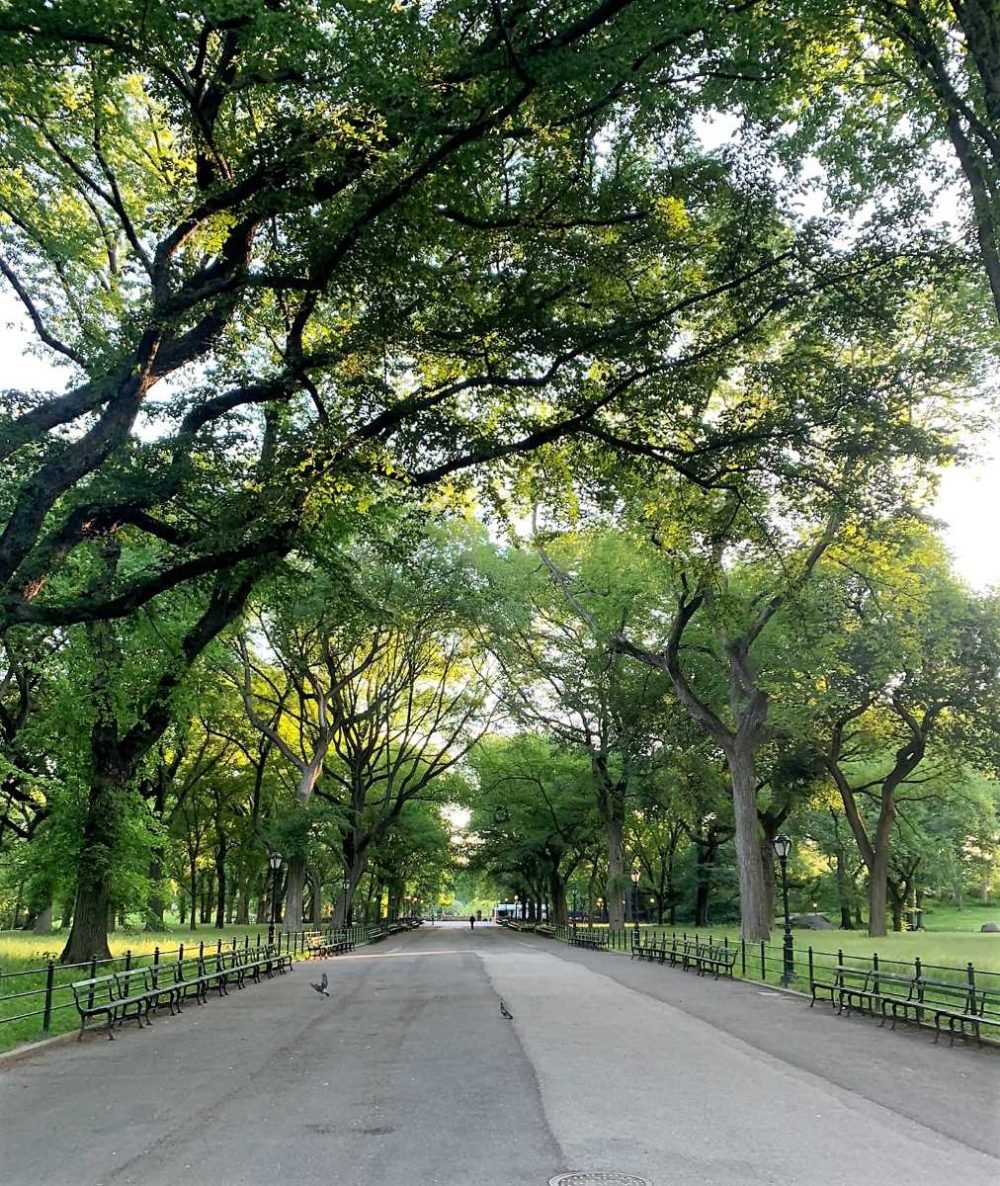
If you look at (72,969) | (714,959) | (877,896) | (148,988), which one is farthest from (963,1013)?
(877,896)

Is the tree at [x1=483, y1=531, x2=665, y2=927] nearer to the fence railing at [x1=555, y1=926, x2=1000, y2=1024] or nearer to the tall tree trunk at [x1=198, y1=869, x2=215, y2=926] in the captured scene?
the fence railing at [x1=555, y1=926, x2=1000, y2=1024]

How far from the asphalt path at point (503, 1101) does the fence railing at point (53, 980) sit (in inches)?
38.4

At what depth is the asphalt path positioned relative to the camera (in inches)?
235

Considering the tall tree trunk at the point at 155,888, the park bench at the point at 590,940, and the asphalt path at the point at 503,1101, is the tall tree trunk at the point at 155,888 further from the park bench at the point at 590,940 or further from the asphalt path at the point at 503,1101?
the park bench at the point at 590,940

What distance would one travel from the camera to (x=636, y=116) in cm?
1184

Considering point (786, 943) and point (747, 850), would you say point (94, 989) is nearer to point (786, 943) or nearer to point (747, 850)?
point (786, 943)

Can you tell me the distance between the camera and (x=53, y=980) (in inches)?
521

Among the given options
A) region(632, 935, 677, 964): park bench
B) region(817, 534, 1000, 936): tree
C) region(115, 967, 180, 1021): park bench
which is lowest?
region(632, 935, 677, 964): park bench

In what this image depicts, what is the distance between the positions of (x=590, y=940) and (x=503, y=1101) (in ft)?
103

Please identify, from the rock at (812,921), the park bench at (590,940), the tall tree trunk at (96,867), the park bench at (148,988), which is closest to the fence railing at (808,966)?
the park bench at (590,940)

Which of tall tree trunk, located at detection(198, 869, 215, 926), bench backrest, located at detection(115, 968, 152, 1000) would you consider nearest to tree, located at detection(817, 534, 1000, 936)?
bench backrest, located at detection(115, 968, 152, 1000)

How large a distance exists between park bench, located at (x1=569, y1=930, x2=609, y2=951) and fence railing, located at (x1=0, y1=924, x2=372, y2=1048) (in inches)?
455

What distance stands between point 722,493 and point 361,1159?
44.9 feet

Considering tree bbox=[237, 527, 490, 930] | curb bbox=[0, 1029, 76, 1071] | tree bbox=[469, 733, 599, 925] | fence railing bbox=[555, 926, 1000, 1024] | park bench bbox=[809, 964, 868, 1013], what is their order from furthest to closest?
tree bbox=[469, 733, 599, 925], tree bbox=[237, 527, 490, 930], fence railing bbox=[555, 926, 1000, 1024], park bench bbox=[809, 964, 868, 1013], curb bbox=[0, 1029, 76, 1071]
